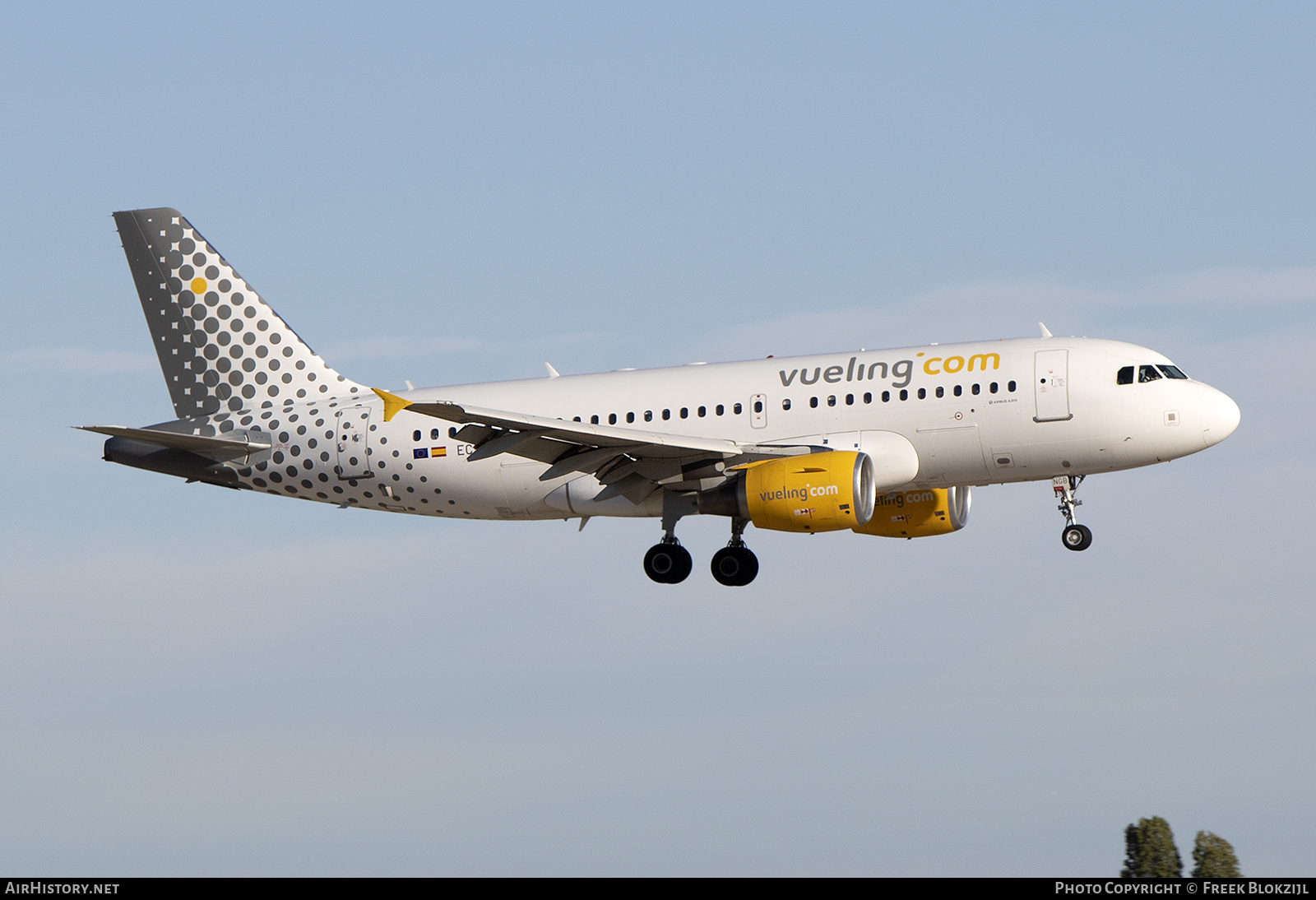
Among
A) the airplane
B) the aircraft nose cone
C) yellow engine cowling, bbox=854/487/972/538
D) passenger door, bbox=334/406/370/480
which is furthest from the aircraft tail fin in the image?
the aircraft nose cone

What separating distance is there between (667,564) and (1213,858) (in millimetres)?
15285

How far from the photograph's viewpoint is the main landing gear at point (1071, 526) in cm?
3984

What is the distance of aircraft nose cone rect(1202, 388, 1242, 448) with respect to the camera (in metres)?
38.5

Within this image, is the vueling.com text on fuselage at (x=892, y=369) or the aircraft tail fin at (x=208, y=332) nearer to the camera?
the vueling.com text on fuselage at (x=892, y=369)

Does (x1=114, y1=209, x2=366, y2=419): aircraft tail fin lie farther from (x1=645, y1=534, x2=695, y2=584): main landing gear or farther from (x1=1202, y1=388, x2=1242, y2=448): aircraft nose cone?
(x1=1202, y1=388, x2=1242, y2=448): aircraft nose cone

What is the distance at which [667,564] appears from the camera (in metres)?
41.0

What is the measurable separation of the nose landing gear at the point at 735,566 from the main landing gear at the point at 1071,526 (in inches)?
270

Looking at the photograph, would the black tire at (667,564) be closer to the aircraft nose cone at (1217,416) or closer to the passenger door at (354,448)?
the passenger door at (354,448)

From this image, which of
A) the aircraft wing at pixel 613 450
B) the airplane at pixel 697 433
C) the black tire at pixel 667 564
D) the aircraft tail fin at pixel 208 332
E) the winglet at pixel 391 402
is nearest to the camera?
the winglet at pixel 391 402

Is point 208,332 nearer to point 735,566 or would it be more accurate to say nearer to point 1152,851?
point 735,566

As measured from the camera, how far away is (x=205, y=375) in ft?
148

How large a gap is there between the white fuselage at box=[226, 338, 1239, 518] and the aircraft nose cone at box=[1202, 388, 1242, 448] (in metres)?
0.04

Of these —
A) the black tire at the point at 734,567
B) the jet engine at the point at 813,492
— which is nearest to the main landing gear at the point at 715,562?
the black tire at the point at 734,567
